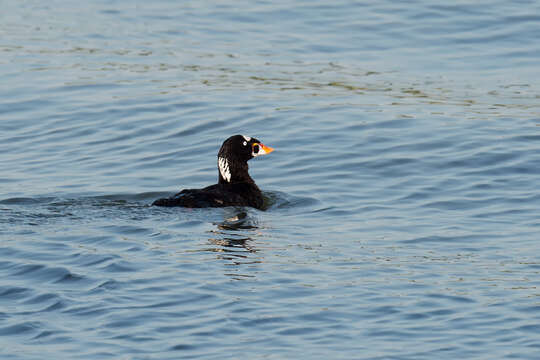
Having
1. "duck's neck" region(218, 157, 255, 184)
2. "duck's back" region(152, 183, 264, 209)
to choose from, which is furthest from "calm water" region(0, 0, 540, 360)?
"duck's neck" region(218, 157, 255, 184)

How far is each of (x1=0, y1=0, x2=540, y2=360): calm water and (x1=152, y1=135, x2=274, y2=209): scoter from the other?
0.72 ft

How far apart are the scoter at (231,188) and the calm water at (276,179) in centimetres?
22

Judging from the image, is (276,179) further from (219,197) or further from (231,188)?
(219,197)

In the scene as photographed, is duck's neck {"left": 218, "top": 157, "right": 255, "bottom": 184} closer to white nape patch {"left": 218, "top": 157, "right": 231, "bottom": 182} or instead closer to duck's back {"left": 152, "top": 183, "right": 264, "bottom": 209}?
white nape patch {"left": 218, "top": 157, "right": 231, "bottom": 182}

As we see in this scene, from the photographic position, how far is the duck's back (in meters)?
14.2

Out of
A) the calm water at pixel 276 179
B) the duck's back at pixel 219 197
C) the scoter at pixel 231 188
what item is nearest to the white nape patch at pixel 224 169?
the scoter at pixel 231 188

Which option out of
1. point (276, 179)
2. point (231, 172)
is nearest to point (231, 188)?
point (231, 172)

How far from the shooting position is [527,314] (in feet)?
30.9

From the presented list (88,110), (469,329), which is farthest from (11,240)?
(88,110)

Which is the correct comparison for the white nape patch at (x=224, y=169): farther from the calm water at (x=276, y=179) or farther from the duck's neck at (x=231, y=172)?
the calm water at (x=276, y=179)

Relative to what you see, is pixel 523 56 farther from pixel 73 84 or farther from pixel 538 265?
pixel 538 265

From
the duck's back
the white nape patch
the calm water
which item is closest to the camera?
the calm water

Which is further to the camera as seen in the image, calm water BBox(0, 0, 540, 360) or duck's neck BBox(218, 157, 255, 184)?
duck's neck BBox(218, 157, 255, 184)

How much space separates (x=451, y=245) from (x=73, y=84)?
1280 cm
